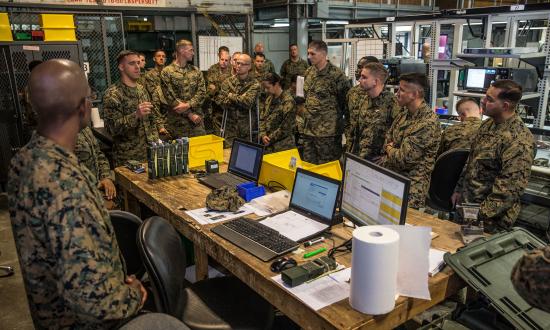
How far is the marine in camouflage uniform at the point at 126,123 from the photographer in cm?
407

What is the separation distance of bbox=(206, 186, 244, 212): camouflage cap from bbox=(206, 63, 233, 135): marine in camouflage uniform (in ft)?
11.2

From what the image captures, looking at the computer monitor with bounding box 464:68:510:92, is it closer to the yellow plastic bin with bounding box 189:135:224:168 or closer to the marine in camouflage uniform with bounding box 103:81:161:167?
the yellow plastic bin with bounding box 189:135:224:168

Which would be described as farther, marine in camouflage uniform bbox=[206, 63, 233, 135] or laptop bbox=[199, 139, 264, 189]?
marine in camouflage uniform bbox=[206, 63, 233, 135]

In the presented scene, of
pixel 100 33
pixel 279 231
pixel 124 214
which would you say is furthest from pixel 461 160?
pixel 100 33

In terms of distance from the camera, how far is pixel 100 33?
5.79 metres

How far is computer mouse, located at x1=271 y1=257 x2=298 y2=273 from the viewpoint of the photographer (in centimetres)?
190

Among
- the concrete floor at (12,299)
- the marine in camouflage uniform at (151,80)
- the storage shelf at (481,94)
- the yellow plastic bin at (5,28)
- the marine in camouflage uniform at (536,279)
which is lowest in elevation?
the concrete floor at (12,299)

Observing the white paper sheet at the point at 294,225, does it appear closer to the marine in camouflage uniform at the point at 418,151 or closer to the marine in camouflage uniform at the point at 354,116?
the marine in camouflage uniform at the point at 418,151

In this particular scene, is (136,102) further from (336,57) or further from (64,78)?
(336,57)

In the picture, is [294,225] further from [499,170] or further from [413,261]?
[499,170]

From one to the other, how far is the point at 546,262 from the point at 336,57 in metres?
8.69

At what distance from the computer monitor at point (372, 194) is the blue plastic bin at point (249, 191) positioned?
2.09 feet

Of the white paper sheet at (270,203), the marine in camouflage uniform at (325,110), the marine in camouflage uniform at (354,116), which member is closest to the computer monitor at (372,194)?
the white paper sheet at (270,203)

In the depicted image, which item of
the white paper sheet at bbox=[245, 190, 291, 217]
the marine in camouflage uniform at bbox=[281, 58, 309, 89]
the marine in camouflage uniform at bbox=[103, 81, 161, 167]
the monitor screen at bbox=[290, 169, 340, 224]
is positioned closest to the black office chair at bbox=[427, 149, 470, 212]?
the white paper sheet at bbox=[245, 190, 291, 217]
